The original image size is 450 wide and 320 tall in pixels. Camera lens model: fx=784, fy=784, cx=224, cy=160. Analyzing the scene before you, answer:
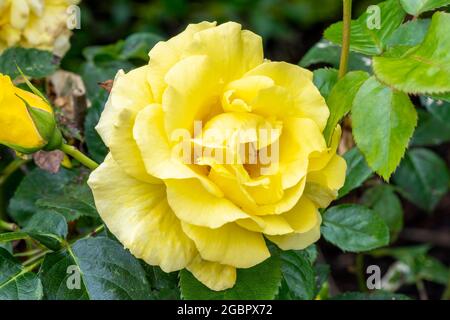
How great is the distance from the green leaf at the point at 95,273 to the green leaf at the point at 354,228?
11.2 inches

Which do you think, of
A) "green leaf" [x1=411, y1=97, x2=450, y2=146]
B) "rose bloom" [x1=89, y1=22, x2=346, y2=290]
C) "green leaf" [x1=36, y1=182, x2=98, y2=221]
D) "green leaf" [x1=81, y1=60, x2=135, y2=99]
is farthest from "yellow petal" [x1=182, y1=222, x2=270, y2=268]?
"green leaf" [x1=411, y1=97, x2=450, y2=146]

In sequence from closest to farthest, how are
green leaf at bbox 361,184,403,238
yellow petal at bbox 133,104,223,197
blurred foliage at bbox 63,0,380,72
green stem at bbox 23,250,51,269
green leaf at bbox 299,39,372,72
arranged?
yellow petal at bbox 133,104,223,197, green stem at bbox 23,250,51,269, green leaf at bbox 299,39,372,72, green leaf at bbox 361,184,403,238, blurred foliage at bbox 63,0,380,72

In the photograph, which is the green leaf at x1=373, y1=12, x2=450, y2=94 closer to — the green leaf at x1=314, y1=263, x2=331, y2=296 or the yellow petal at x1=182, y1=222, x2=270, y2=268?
the yellow petal at x1=182, y1=222, x2=270, y2=268

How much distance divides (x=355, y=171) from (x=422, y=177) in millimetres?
502

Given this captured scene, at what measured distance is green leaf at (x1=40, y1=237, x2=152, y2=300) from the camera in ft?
2.56

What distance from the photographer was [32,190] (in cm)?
103

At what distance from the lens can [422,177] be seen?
1.46m

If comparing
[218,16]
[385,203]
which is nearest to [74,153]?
[385,203]

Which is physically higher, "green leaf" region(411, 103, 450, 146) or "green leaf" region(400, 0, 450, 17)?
"green leaf" region(400, 0, 450, 17)

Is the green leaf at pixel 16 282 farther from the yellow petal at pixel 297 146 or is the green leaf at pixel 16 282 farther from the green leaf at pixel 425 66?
the green leaf at pixel 425 66

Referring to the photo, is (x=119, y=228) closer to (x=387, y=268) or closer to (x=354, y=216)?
(x=354, y=216)

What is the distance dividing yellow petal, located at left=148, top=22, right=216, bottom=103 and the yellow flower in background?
350mm

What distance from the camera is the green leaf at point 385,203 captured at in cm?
130
